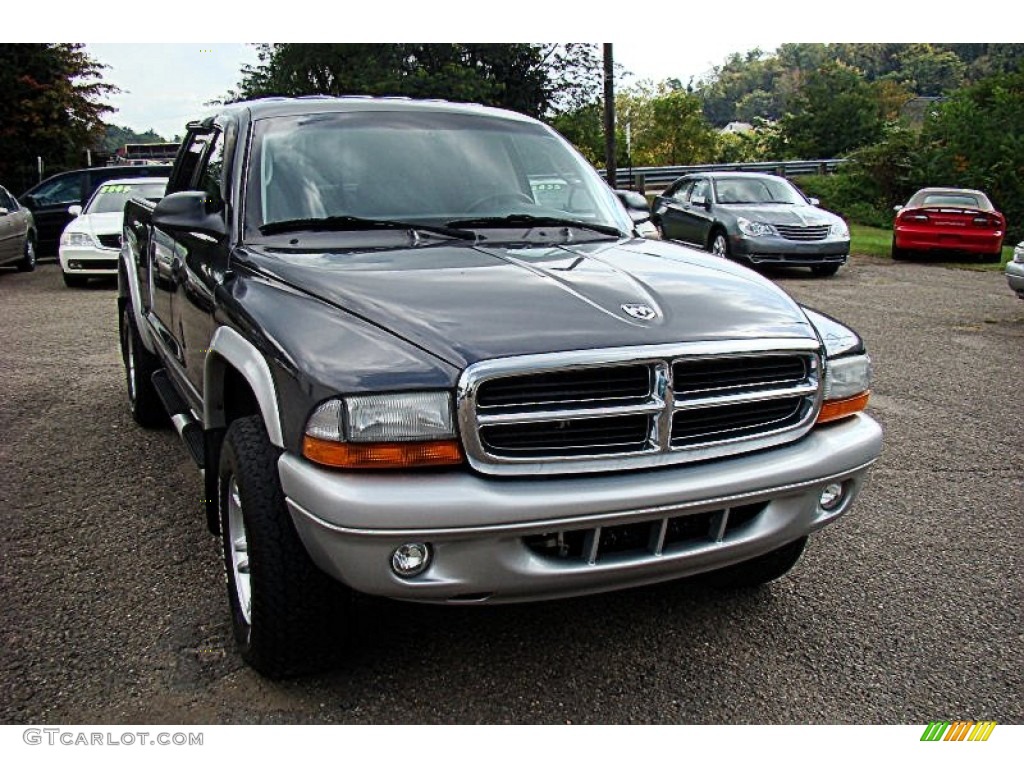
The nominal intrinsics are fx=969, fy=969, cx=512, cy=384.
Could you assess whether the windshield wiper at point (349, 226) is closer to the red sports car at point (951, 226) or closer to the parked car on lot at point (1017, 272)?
the parked car on lot at point (1017, 272)

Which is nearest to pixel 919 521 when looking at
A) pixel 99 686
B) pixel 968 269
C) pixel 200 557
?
pixel 200 557

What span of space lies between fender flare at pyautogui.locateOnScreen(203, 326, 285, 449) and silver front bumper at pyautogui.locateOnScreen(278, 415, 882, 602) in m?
0.15

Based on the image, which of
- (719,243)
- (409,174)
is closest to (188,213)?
(409,174)

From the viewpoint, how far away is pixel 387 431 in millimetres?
2453

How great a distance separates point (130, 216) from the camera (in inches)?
232

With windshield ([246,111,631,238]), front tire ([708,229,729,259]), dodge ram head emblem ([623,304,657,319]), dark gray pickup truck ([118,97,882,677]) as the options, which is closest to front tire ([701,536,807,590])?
dark gray pickup truck ([118,97,882,677])

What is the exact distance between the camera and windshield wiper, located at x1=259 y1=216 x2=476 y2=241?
3.46 m

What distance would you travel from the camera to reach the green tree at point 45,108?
22453 mm

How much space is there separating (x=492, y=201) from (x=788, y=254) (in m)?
10.6

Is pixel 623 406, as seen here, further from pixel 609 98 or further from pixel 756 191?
pixel 609 98

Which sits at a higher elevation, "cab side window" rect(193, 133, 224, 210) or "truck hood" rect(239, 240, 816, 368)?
"cab side window" rect(193, 133, 224, 210)

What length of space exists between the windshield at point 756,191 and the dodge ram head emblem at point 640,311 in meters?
12.1

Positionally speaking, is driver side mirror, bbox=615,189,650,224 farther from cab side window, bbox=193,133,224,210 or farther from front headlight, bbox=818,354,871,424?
cab side window, bbox=193,133,224,210

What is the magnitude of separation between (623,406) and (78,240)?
12.0 meters
